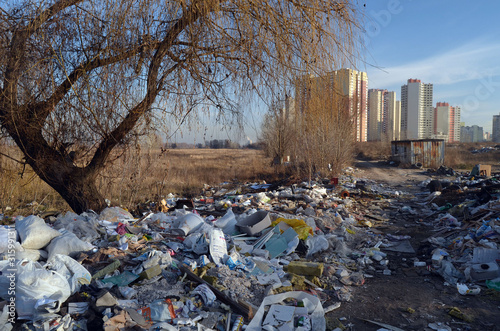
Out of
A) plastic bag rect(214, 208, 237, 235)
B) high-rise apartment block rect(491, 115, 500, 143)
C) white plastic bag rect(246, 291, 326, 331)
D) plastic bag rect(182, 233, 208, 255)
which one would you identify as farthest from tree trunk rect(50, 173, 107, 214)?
high-rise apartment block rect(491, 115, 500, 143)

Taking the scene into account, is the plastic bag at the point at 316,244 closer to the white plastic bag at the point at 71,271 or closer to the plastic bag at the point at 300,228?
the plastic bag at the point at 300,228

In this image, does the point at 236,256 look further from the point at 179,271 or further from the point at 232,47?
the point at 232,47

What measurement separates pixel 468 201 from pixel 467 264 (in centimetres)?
456

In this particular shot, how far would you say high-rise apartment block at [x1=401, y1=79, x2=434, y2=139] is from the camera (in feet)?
138

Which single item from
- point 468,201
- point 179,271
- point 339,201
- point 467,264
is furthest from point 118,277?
point 468,201

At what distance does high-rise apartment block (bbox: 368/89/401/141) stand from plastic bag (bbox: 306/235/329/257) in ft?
122

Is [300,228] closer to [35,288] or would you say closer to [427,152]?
[35,288]

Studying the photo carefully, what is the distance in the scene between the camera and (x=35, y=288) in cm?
243

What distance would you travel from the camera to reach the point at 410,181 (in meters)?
15.2

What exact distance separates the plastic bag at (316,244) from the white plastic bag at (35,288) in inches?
121

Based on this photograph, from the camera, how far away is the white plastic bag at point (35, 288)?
94.7 inches

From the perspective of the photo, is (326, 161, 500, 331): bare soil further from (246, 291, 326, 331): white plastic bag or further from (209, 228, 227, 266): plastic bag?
(209, 228, 227, 266): plastic bag

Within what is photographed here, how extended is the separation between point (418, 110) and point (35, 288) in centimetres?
4758

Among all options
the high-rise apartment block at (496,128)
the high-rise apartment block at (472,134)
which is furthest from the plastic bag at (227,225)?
the high-rise apartment block at (472,134)
